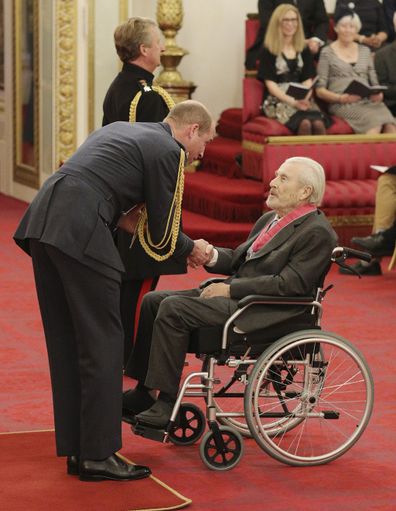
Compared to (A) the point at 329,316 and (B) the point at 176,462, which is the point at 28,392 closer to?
(B) the point at 176,462

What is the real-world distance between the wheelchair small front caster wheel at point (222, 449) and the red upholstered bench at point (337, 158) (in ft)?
17.1

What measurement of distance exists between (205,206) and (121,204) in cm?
594

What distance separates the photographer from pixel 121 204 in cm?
469

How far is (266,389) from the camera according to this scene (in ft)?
17.1

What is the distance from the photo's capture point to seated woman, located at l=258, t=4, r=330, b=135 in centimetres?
1067

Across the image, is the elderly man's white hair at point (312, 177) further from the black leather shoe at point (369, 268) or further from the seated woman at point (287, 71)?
the seated woman at point (287, 71)

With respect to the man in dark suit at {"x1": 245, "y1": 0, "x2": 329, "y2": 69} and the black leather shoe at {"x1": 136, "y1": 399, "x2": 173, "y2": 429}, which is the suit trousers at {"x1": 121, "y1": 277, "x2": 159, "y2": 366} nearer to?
the black leather shoe at {"x1": 136, "y1": 399, "x2": 173, "y2": 429}

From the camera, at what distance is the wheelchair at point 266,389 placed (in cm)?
482

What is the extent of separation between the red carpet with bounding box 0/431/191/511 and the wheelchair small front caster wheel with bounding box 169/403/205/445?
48 cm

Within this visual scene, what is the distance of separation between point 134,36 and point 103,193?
1.72m

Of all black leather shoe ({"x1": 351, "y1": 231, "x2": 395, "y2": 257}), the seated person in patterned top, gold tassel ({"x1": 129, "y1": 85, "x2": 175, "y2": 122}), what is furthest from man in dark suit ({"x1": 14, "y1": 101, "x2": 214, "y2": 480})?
the seated person in patterned top

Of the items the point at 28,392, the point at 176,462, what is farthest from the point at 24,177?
the point at 176,462

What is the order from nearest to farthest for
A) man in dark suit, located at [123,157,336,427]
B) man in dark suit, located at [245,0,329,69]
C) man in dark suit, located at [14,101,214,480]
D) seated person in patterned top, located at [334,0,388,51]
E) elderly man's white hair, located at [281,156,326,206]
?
man in dark suit, located at [14,101,214,480] → man in dark suit, located at [123,157,336,427] → elderly man's white hair, located at [281,156,326,206] → man in dark suit, located at [245,0,329,69] → seated person in patterned top, located at [334,0,388,51]

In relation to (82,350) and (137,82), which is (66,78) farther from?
(82,350)
